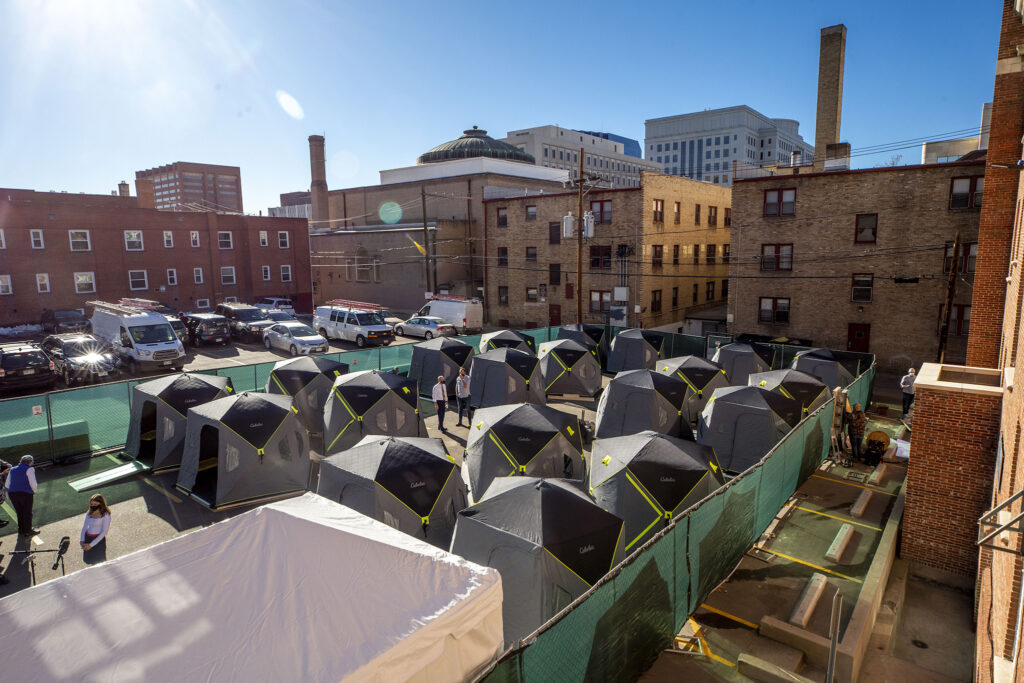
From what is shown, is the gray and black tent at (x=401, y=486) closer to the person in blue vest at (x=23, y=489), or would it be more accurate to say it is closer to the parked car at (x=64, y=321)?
the person in blue vest at (x=23, y=489)

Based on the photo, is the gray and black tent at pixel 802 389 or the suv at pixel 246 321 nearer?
the gray and black tent at pixel 802 389

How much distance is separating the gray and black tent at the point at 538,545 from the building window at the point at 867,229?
24.9 m

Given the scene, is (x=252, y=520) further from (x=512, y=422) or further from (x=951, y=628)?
(x=951, y=628)

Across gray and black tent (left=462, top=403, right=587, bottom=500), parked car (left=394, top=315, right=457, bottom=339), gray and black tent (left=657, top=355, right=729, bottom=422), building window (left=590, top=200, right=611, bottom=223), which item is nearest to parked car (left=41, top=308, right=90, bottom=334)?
parked car (left=394, top=315, right=457, bottom=339)

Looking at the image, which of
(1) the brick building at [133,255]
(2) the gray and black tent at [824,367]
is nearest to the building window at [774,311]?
(2) the gray and black tent at [824,367]

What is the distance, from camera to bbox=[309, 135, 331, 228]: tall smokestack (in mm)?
58406

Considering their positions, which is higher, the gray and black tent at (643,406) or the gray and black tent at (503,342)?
the gray and black tent at (503,342)

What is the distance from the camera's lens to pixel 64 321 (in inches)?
1298

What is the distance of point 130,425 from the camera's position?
575 inches

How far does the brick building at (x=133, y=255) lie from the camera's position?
33750mm

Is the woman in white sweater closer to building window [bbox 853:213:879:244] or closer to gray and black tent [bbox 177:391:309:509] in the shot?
gray and black tent [bbox 177:391:309:509]

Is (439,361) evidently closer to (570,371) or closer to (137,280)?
(570,371)

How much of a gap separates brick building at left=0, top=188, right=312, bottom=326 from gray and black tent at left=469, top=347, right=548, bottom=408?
29.6 meters

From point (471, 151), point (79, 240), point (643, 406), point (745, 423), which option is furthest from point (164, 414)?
point (471, 151)
